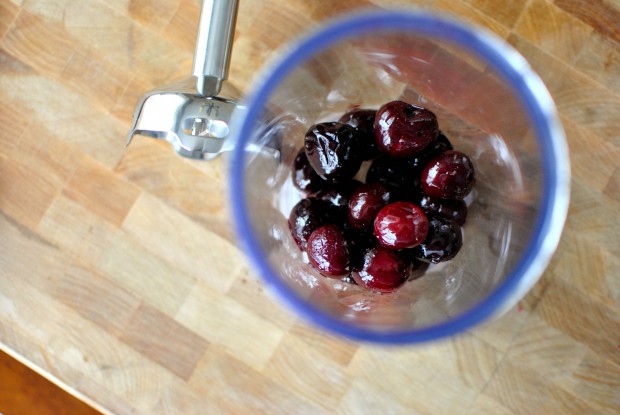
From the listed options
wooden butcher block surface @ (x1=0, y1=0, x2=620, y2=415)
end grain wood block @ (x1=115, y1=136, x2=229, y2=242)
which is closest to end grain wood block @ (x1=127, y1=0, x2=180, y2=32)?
wooden butcher block surface @ (x1=0, y1=0, x2=620, y2=415)

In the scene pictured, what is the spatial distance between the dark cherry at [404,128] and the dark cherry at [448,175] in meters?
0.02

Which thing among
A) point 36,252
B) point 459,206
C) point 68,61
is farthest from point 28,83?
point 459,206

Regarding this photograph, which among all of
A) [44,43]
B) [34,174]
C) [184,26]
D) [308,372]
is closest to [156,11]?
[184,26]

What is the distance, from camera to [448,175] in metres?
0.46

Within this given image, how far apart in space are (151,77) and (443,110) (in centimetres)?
33

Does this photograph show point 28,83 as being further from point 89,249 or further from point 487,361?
point 487,361

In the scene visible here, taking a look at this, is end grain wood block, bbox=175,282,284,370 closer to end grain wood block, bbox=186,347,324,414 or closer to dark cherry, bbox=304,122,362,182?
end grain wood block, bbox=186,347,324,414

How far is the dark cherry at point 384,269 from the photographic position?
0.45 metres

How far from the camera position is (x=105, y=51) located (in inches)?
25.4

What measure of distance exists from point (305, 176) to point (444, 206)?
129 millimetres

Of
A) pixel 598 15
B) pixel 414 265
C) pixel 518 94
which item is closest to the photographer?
pixel 518 94

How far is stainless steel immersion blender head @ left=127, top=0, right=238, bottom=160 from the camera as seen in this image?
0.55 meters

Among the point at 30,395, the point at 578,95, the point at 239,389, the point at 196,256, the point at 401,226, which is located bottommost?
the point at 30,395

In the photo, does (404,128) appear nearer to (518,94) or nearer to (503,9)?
(518,94)
